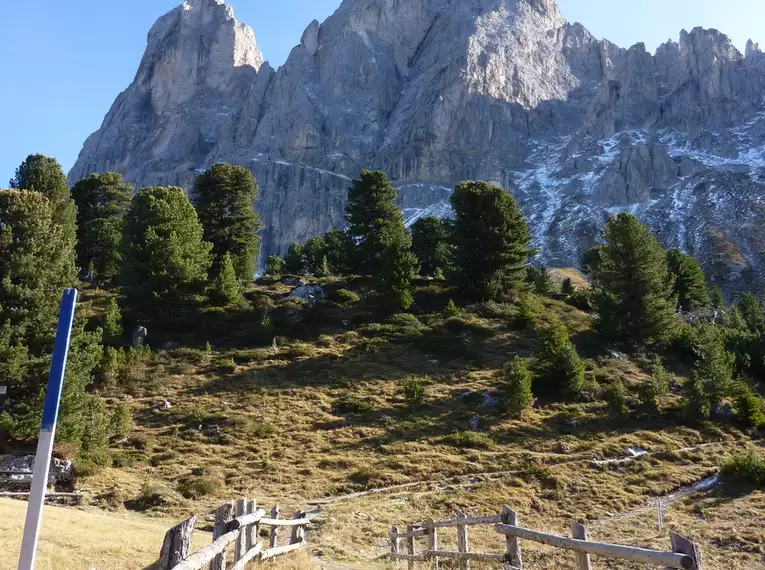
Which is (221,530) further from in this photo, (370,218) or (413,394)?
(370,218)

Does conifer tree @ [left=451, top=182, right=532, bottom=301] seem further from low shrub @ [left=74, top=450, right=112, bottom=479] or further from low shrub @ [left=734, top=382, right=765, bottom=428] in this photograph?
low shrub @ [left=74, top=450, right=112, bottom=479]

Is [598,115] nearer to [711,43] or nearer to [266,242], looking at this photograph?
[711,43]

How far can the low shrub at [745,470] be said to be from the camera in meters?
22.5

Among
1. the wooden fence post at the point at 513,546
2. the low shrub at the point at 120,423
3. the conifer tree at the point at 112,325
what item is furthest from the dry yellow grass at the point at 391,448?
the wooden fence post at the point at 513,546

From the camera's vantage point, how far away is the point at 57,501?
18.4 meters

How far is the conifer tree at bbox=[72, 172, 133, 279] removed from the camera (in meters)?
50.1

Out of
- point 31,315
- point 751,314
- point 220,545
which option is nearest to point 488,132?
point 751,314

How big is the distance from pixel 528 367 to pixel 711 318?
1169 inches

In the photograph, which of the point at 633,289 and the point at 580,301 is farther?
the point at 580,301

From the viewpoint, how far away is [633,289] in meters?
41.8

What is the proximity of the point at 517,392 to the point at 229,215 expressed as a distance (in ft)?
103

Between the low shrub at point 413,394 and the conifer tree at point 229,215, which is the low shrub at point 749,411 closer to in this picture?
the low shrub at point 413,394

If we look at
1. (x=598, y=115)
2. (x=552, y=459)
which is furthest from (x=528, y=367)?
(x=598, y=115)

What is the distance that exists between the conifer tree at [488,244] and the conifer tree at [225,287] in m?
18.8
